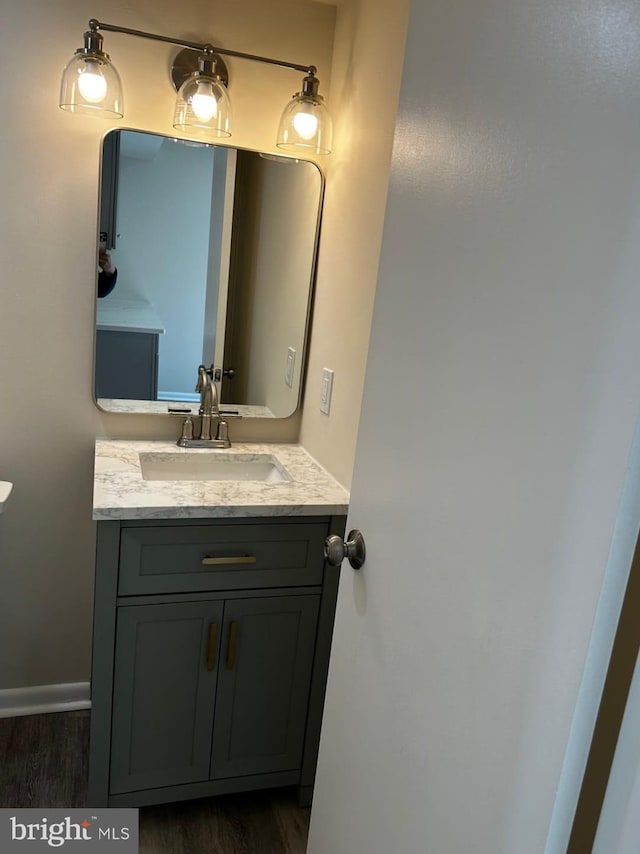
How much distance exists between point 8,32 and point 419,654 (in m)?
1.81

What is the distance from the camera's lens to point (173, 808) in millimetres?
1801

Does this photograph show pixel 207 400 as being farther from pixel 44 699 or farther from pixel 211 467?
pixel 44 699

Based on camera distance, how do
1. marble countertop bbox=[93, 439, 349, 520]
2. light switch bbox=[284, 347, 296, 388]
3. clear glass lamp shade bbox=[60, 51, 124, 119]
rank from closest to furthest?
marble countertop bbox=[93, 439, 349, 520]
clear glass lamp shade bbox=[60, 51, 124, 119]
light switch bbox=[284, 347, 296, 388]

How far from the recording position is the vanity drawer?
1.56 metres

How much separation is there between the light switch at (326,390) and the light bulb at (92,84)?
920 mm

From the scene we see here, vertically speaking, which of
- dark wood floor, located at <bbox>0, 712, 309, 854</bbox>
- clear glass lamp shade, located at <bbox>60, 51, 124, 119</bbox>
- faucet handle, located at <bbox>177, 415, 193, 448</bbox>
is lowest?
dark wood floor, located at <bbox>0, 712, 309, 854</bbox>

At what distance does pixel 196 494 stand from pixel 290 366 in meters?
0.64

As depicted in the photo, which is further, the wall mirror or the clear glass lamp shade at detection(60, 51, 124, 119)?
the wall mirror

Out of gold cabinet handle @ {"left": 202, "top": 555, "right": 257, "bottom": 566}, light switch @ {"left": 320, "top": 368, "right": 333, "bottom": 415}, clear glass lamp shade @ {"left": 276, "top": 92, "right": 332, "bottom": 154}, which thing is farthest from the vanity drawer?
clear glass lamp shade @ {"left": 276, "top": 92, "right": 332, "bottom": 154}

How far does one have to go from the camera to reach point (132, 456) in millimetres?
1873

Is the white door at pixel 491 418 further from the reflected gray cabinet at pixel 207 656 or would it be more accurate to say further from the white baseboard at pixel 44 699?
the white baseboard at pixel 44 699

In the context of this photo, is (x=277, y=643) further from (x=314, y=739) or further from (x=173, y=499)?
(x=173, y=499)

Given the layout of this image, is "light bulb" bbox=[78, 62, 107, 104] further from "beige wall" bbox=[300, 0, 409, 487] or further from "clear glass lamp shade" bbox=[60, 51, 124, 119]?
"beige wall" bbox=[300, 0, 409, 487]

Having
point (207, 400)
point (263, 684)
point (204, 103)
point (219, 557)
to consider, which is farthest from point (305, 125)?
point (263, 684)
